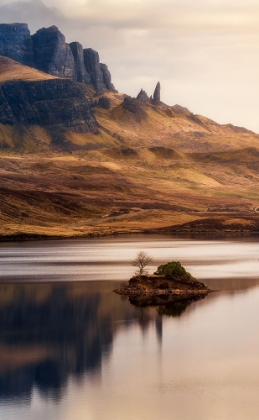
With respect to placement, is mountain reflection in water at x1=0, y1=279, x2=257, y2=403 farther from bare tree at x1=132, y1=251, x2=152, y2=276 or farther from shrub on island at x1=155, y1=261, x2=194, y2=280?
shrub on island at x1=155, y1=261, x2=194, y2=280

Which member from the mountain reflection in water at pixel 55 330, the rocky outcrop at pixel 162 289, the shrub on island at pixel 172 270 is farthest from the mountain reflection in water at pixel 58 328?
the shrub on island at pixel 172 270

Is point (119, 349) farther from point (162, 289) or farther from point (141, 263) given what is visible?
point (141, 263)

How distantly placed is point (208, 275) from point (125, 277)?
32.9 feet

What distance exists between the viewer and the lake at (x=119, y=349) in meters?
47.1

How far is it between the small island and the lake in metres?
2.03

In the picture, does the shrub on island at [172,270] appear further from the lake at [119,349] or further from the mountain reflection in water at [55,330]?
the mountain reflection in water at [55,330]

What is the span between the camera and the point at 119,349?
2463 inches

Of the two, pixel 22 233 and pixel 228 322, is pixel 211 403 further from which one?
pixel 22 233

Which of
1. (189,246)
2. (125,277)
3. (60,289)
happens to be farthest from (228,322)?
(189,246)

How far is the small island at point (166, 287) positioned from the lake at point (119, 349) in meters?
2.03

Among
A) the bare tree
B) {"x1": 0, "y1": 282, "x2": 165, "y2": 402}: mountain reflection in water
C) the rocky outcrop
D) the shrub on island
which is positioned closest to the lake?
{"x1": 0, "y1": 282, "x2": 165, "y2": 402}: mountain reflection in water

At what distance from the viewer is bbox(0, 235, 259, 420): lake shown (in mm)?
47062

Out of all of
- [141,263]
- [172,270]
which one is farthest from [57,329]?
[141,263]

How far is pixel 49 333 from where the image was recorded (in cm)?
6856
